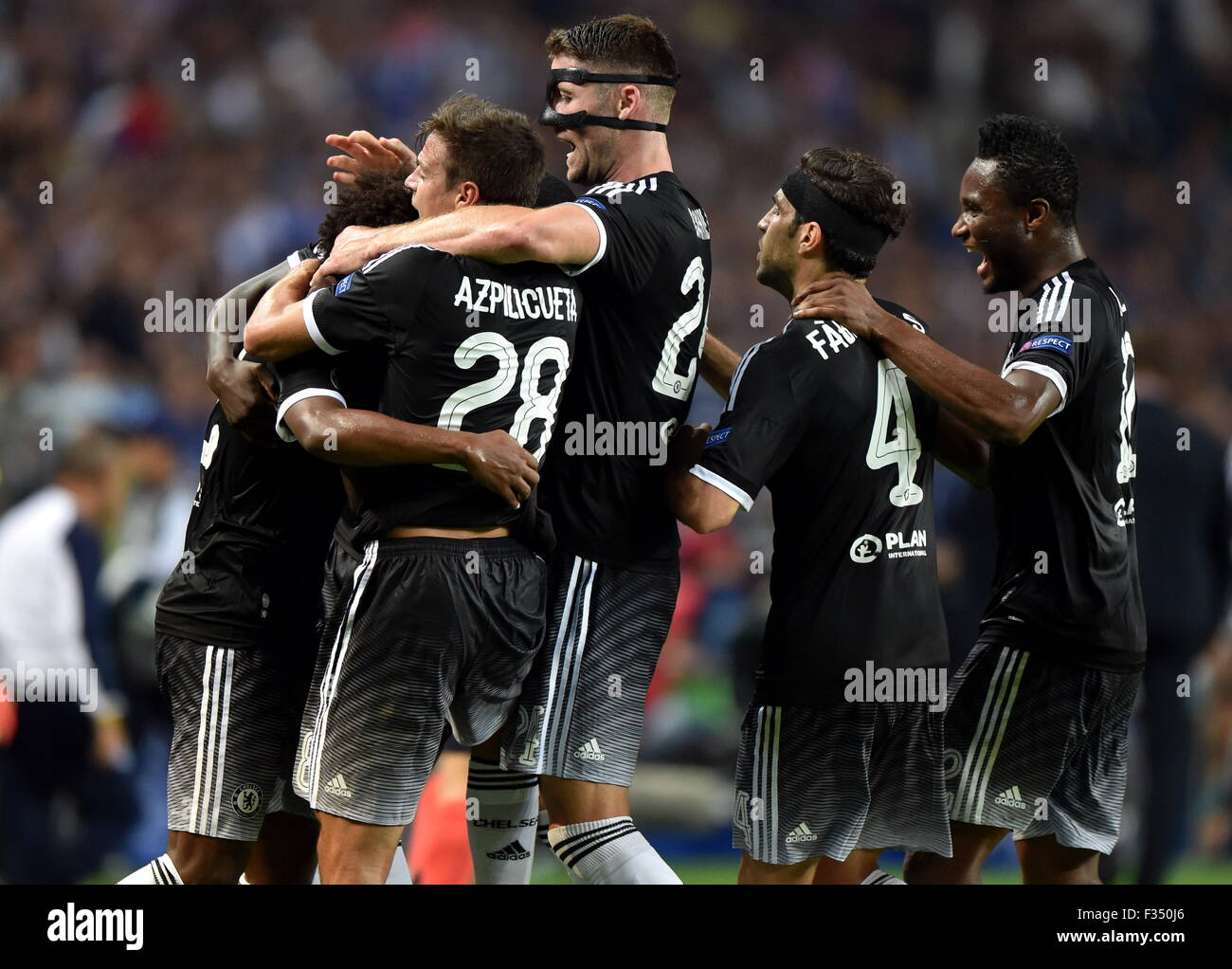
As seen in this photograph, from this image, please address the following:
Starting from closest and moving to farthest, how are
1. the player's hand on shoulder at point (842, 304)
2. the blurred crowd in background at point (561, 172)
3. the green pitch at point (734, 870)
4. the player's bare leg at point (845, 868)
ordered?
the player's hand on shoulder at point (842, 304), the player's bare leg at point (845, 868), the green pitch at point (734, 870), the blurred crowd in background at point (561, 172)

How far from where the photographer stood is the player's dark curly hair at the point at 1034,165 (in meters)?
4.39

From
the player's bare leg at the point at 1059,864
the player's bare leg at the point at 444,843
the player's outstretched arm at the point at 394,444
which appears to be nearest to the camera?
the player's outstretched arm at the point at 394,444

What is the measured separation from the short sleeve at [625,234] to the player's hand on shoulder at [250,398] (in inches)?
36.0

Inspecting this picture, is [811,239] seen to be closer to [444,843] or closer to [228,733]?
[228,733]

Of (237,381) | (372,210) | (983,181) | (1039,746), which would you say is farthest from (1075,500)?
(237,381)

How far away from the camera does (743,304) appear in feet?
34.1

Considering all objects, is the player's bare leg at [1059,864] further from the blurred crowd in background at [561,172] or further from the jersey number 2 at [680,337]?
the blurred crowd in background at [561,172]

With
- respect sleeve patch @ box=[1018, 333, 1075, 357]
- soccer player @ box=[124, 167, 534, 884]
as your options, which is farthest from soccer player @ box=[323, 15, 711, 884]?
respect sleeve patch @ box=[1018, 333, 1075, 357]

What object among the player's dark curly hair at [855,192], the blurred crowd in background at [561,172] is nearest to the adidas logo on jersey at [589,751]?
the player's dark curly hair at [855,192]

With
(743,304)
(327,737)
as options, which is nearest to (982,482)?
(327,737)

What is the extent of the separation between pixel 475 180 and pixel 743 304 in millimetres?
6565

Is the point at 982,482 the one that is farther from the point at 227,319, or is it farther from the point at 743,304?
the point at 743,304

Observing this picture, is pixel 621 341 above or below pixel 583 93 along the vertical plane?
below

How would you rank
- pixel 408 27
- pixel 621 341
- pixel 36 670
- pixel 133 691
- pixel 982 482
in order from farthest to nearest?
1. pixel 408 27
2. pixel 133 691
3. pixel 36 670
4. pixel 982 482
5. pixel 621 341
